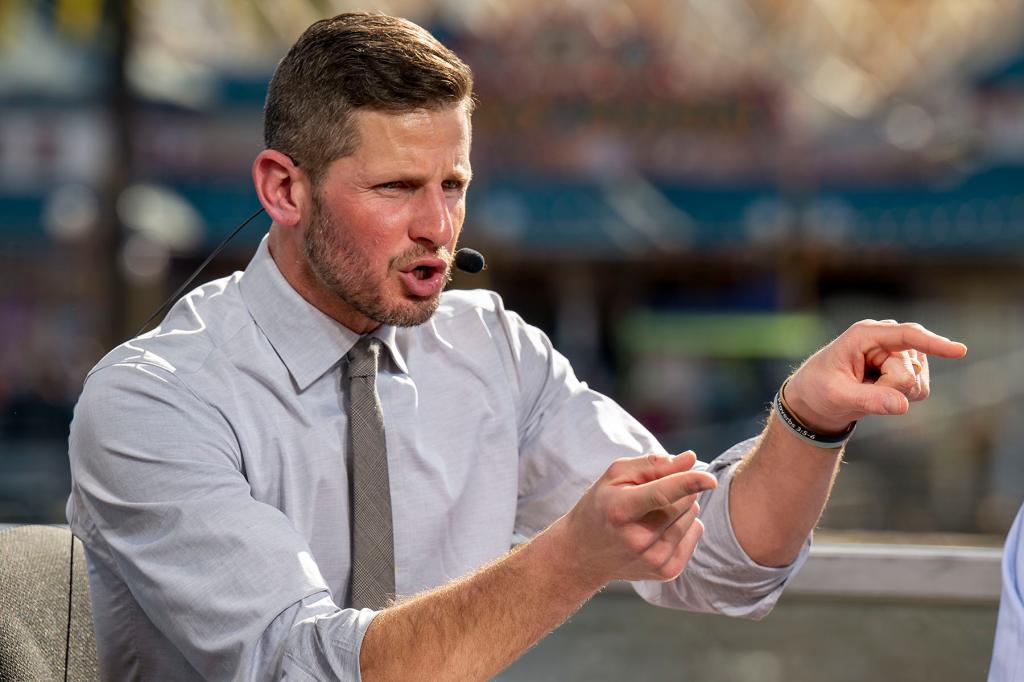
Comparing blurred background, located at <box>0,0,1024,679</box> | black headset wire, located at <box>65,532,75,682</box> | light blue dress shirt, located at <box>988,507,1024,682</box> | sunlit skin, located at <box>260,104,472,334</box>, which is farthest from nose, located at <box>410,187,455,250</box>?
blurred background, located at <box>0,0,1024,679</box>

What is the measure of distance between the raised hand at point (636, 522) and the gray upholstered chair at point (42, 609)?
0.70 m

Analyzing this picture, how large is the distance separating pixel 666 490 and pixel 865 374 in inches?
17.9

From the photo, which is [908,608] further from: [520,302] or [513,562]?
[520,302]

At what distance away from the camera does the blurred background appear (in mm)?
8477

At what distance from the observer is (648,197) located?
10031mm

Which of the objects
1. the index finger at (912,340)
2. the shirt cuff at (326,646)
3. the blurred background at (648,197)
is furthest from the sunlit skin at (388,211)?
the blurred background at (648,197)

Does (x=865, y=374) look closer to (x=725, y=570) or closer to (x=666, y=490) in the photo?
(x=725, y=570)

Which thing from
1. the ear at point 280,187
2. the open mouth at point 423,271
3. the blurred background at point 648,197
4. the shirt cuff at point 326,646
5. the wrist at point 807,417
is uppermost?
the ear at point 280,187

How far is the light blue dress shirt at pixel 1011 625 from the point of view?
4.03ft

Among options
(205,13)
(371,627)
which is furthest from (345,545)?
(205,13)

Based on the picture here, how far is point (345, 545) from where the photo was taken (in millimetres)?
1622

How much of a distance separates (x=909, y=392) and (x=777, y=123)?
31.0 ft

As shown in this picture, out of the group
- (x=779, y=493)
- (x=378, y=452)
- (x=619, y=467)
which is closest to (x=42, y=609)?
(x=378, y=452)

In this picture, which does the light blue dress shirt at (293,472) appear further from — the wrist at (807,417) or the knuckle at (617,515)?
the knuckle at (617,515)
